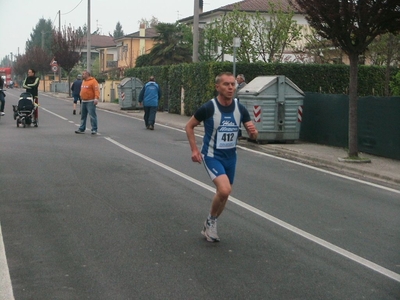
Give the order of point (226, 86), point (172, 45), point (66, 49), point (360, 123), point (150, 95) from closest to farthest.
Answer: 1. point (226, 86)
2. point (360, 123)
3. point (150, 95)
4. point (172, 45)
5. point (66, 49)

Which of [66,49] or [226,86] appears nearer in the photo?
[226,86]

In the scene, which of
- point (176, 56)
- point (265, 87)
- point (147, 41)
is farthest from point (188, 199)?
point (147, 41)

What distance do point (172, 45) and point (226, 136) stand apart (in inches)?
1953

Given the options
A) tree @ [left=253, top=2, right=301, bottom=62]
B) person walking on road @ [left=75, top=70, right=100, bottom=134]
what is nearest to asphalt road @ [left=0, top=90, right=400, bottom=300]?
person walking on road @ [left=75, top=70, right=100, bottom=134]

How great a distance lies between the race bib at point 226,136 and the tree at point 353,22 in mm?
8087

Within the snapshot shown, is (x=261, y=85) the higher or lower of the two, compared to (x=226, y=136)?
higher

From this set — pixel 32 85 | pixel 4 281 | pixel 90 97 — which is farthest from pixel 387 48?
pixel 4 281

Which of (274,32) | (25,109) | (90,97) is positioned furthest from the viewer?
(274,32)

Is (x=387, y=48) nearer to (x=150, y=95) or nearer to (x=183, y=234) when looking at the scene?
(x=150, y=95)

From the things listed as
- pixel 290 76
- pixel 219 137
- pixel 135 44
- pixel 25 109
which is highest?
pixel 135 44

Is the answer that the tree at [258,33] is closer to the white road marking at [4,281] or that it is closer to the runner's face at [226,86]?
the runner's face at [226,86]

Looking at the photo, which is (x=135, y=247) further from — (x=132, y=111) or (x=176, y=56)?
(x=176, y=56)

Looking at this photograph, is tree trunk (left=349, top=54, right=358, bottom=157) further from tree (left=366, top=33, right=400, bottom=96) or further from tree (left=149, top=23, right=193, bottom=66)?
tree (left=149, top=23, right=193, bottom=66)

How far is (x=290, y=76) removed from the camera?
92.9 ft
